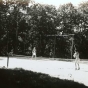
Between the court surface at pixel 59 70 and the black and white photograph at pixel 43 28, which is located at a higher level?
the black and white photograph at pixel 43 28

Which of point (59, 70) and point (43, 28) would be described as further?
point (43, 28)

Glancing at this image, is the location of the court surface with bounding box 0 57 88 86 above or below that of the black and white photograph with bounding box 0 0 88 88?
below

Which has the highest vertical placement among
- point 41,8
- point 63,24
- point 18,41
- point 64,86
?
point 41,8

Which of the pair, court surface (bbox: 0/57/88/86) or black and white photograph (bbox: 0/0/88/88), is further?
black and white photograph (bbox: 0/0/88/88)

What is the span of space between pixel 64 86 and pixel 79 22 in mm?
47858

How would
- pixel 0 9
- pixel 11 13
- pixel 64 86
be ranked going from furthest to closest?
pixel 11 13
pixel 0 9
pixel 64 86

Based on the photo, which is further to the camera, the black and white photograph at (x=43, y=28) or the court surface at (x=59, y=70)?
the black and white photograph at (x=43, y=28)

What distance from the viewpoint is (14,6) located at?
57219 mm

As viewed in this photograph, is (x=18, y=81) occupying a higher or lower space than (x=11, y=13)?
lower

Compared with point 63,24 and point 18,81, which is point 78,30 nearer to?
point 63,24

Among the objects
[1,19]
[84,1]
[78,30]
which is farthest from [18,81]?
[84,1]

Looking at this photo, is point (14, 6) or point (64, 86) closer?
point (64, 86)

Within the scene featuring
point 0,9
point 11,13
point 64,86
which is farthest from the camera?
point 11,13

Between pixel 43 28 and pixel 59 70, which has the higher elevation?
pixel 43 28
